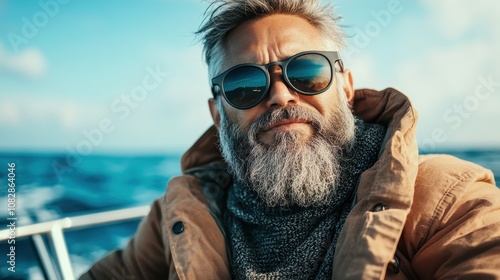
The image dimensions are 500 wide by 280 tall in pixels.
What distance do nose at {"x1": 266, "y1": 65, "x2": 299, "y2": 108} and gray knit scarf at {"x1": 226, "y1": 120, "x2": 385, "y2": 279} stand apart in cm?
40

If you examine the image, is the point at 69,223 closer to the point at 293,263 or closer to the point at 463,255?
the point at 293,263

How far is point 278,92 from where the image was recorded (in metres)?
2.03

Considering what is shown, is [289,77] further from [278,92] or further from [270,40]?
[270,40]

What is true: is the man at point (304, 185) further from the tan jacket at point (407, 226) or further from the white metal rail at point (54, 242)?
the white metal rail at point (54, 242)

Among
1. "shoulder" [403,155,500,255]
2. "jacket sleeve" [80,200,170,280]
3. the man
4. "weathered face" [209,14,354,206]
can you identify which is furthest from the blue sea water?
"shoulder" [403,155,500,255]

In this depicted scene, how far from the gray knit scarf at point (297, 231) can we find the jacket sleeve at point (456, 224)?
34cm

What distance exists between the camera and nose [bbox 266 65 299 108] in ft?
6.62

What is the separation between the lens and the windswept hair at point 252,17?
2262 mm

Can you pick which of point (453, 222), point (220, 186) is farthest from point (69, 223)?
point (453, 222)

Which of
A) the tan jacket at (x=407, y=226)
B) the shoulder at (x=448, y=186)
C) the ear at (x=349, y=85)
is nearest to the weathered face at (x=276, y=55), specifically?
the ear at (x=349, y=85)

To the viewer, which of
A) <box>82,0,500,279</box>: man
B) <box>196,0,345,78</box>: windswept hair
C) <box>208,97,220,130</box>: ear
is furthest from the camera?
<box>208,97,220,130</box>: ear

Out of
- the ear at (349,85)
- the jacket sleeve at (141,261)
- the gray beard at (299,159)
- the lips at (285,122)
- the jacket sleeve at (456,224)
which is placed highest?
the ear at (349,85)

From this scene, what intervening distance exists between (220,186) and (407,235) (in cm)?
122

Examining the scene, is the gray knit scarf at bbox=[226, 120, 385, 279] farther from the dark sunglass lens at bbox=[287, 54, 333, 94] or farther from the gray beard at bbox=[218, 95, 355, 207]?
the dark sunglass lens at bbox=[287, 54, 333, 94]
